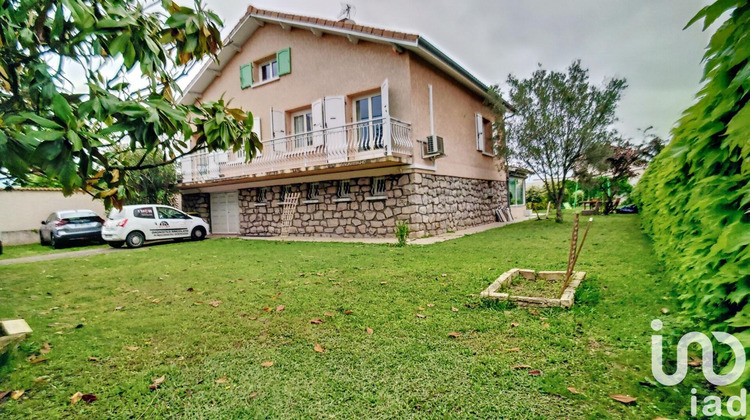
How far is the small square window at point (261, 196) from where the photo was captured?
13.6m

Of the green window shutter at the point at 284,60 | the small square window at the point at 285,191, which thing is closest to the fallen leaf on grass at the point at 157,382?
the small square window at the point at 285,191

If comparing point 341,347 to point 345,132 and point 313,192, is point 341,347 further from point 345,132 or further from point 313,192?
point 313,192

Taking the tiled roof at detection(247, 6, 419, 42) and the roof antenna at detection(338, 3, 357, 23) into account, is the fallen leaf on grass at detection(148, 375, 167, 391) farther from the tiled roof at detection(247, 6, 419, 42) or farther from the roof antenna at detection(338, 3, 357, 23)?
the roof antenna at detection(338, 3, 357, 23)

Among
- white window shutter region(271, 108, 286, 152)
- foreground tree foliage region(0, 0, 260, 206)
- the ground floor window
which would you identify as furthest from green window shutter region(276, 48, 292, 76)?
the ground floor window

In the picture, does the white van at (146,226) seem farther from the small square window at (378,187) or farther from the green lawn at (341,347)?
the small square window at (378,187)

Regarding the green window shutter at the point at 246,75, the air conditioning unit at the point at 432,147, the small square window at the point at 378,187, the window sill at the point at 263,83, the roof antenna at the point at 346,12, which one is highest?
the roof antenna at the point at 346,12

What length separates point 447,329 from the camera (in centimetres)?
301

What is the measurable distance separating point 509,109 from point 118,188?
14.5 m

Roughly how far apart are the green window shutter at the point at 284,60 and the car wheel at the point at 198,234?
6995 millimetres

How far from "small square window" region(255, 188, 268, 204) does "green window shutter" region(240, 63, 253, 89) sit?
4349 mm

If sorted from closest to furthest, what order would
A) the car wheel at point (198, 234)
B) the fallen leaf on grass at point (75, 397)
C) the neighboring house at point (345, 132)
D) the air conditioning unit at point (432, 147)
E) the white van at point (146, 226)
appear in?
the fallen leaf on grass at point (75, 397) → the neighboring house at point (345, 132) → the air conditioning unit at point (432, 147) → the white van at point (146, 226) → the car wheel at point (198, 234)

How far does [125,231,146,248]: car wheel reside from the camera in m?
11.3

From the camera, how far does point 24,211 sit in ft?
50.5

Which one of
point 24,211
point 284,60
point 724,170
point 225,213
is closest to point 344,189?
point 284,60
